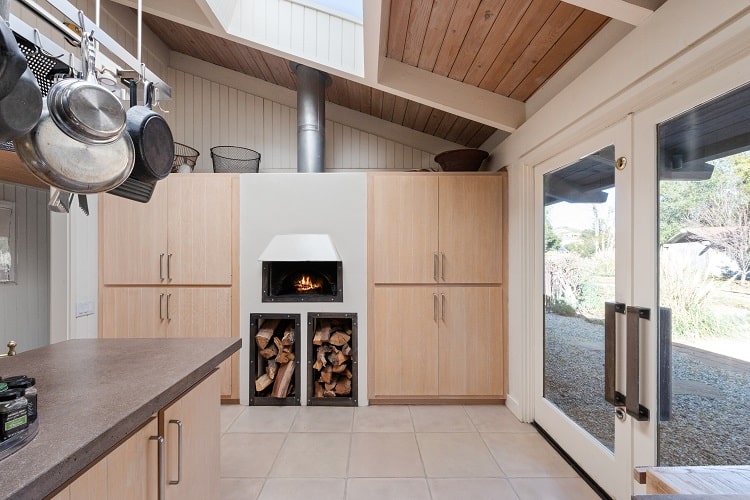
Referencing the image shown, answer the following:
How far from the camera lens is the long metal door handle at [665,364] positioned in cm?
152

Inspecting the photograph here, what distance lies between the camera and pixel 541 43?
75.8 inches

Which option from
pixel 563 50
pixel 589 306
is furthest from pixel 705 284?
pixel 563 50

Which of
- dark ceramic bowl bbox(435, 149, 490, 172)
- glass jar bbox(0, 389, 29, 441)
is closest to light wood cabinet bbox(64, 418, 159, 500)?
glass jar bbox(0, 389, 29, 441)

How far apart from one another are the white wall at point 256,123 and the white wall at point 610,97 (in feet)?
4.61

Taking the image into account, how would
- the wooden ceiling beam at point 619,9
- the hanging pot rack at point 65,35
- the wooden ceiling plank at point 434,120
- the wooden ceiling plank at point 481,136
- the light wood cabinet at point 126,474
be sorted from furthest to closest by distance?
the wooden ceiling plank at point 481,136 → the wooden ceiling plank at point 434,120 → the wooden ceiling beam at point 619,9 → the hanging pot rack at point 65,35 → the light wood cabinet at point 126,474

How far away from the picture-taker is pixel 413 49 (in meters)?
2.23

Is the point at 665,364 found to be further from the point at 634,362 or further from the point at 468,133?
the point at 468,133

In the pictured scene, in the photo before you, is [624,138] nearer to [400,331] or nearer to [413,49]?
[413,49]

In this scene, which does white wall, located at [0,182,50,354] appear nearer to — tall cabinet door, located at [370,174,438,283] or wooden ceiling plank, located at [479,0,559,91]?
tall cabinet door, located at [370,174,438,283]

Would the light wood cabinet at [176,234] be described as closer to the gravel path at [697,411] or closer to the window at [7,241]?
the window at [7,241]

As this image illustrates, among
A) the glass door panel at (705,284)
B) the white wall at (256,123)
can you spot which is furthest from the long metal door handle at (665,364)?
the white wall at (256,123)

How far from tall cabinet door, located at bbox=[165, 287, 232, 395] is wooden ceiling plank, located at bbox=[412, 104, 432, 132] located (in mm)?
2337

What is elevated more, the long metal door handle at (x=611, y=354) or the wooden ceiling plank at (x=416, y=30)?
the wooden ceiling plank at (x=416, y=30)

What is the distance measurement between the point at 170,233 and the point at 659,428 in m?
3.51
